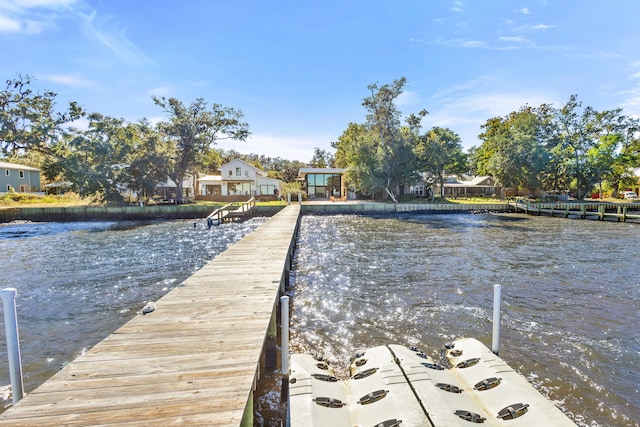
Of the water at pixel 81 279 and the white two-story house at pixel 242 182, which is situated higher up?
the white two-story house at pixel 242 182

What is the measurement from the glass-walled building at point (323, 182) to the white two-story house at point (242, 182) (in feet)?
14.7

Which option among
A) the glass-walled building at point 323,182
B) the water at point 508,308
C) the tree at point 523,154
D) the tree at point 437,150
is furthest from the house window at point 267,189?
the water at point 508,308

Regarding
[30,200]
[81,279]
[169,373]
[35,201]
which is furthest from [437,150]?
[30,200]

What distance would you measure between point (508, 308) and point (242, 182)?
4361 centimetres

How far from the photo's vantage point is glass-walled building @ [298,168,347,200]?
164ft

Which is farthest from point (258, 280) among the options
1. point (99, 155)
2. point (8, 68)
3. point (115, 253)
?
point (8, 68)

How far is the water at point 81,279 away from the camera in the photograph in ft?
21.6

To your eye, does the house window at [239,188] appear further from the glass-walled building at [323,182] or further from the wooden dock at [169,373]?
the wooden dock at [169,373]

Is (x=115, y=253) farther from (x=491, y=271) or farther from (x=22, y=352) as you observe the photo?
(x=491, y=271)

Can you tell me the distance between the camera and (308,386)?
4070 mm

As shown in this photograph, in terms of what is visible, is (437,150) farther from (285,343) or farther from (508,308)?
(285,343)

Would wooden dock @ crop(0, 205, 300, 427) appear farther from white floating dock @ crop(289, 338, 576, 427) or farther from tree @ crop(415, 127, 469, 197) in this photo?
tree @ crop(415, 127, 469, 197)

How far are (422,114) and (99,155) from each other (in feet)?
126

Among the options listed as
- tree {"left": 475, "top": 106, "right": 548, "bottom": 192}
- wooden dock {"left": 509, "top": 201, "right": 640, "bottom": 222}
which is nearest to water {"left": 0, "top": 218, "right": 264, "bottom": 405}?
wooden dock {"left": 509, "top": 201, "right": 640, "bottom": 222}
